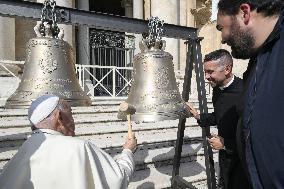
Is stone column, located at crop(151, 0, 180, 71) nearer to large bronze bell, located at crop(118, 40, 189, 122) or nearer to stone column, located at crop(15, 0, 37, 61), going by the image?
stone column, located at crop(15, 0, 37, 61)

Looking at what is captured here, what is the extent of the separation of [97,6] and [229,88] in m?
15.9

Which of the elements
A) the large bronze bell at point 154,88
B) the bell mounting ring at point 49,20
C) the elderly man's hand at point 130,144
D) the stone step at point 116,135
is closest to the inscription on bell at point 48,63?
the bell mounting ring at point 49,20

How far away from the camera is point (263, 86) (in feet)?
3.97

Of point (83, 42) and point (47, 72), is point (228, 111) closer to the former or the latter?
point (47, 72)

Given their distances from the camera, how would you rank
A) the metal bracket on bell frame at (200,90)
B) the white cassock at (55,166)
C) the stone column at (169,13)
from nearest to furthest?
the white cassock at (55,166)
the metal bracket on bell frame at (200,90)
the stone column at (169,13)

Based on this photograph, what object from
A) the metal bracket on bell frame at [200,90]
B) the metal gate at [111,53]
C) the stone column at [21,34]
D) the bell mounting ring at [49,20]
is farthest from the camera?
the metal gate at [111,53]

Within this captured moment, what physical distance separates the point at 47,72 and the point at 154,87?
954mm

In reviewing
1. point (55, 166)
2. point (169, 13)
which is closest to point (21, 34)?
point (169, 13)

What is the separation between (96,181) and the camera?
1.91 meters

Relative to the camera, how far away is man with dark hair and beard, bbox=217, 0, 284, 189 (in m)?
1.15

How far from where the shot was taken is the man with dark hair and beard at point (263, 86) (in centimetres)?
115

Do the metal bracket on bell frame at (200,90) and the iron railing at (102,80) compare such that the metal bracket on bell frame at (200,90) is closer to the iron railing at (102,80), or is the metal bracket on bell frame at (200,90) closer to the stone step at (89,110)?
the stone step at (89,110)

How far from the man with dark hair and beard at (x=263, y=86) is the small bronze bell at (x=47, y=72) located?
1.45m

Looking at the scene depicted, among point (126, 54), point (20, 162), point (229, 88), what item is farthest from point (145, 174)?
point (126, 54)
